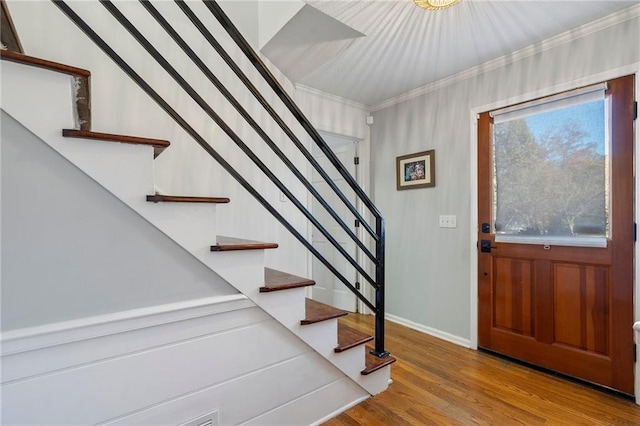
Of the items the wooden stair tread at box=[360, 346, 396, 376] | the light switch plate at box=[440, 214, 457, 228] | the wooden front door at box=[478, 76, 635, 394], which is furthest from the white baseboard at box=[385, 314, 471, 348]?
the wooden stair tread at box=[360, 346, 396, 376]

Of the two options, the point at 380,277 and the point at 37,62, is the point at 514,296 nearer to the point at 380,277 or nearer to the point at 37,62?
the point at 380,277

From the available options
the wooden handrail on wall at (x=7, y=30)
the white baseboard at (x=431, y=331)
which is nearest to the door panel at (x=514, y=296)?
the white baseboard at (x=431, y=331)

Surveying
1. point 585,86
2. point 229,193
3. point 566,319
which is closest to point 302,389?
point 229,193

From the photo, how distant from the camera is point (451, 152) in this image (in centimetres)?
271

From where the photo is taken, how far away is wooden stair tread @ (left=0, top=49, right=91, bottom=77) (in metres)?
0.83

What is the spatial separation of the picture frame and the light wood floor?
1579mm

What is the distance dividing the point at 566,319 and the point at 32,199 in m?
3.01

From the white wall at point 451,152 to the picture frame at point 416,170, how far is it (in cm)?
6

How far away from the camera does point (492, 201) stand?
245cm

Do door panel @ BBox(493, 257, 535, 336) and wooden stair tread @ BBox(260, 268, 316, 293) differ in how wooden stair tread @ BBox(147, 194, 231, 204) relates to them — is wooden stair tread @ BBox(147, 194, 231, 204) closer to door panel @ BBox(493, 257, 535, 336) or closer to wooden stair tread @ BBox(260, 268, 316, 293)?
wooden stair tread @ BBox(260, 268, 316, 293)

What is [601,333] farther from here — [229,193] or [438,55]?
[229,193]

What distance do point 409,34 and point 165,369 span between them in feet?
7.92

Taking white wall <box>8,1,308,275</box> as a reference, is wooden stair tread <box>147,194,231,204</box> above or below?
below

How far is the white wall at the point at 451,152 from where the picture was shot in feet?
Answer: 6.54
